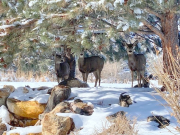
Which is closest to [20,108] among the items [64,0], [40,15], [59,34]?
[59,34]

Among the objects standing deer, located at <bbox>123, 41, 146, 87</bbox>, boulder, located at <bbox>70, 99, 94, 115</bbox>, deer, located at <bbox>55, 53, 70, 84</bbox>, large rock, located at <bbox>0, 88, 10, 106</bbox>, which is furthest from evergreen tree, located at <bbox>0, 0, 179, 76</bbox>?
deer, located at <bbox>55, 53, 70, 84</bbox>

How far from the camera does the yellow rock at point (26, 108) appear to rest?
20.2ft

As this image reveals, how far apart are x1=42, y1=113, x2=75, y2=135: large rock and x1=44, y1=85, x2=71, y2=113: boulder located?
1220 millimetres

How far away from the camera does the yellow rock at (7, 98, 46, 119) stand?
6.14 meters

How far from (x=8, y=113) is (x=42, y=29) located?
263 cm

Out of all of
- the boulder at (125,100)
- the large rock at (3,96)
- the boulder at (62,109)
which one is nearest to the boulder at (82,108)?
the boulder at (62,109)

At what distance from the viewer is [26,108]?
6230 mm

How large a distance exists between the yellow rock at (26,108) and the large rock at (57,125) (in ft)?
5.37

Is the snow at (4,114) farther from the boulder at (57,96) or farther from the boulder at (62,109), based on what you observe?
the boulder at (62,109)

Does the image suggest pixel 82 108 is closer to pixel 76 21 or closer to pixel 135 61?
pixel 76 21

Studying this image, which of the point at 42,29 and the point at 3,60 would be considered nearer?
the point at 42,29

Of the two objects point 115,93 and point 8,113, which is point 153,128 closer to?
point 115,93

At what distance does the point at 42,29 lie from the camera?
4754 millimetres

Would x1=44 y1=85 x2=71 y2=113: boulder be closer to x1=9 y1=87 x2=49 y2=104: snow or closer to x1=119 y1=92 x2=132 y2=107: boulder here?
x1=9 y1=87 x2=49 y2=104: snow
